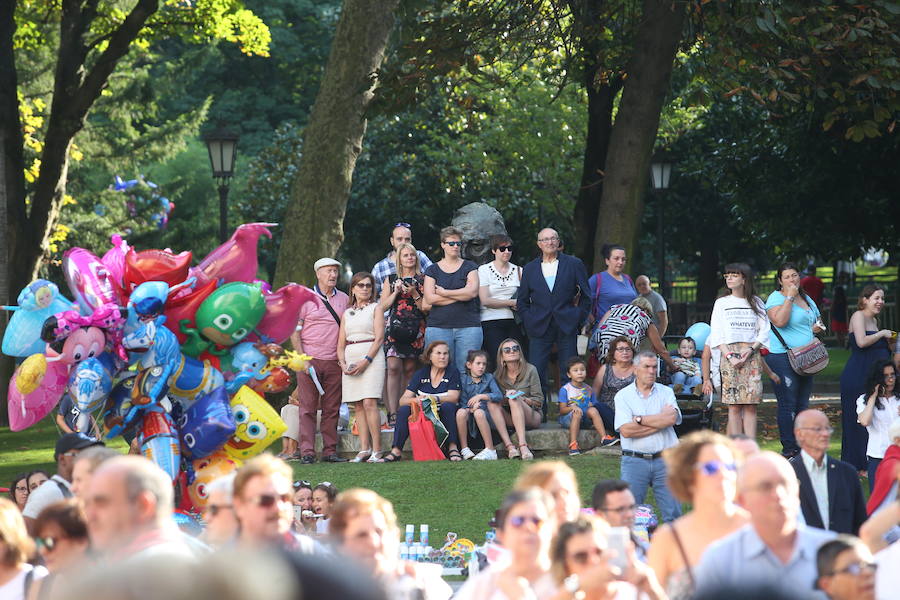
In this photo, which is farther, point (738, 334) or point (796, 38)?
point (796, 38)

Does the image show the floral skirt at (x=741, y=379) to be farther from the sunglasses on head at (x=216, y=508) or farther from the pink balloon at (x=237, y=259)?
the sunglasses on head at (x=216, y=508)

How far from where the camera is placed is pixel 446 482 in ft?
39.0

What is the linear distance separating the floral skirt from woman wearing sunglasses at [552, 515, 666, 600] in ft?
24.4

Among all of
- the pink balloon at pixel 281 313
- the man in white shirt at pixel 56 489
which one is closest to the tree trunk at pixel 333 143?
the pink balloon at pixel 281 313

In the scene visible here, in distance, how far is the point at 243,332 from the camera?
414 inches

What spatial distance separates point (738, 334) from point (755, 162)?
11.6 meters

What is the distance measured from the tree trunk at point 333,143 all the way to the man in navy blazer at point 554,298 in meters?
3.52

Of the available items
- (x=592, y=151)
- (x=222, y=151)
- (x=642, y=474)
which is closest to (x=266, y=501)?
(x=642, y=474)

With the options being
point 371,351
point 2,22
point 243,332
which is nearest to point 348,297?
point 371,351

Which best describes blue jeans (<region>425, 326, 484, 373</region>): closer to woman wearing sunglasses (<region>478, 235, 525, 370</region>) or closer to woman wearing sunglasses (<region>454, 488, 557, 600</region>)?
woman wearing sunglasses (<region>478, 235, 525, 370</region>)

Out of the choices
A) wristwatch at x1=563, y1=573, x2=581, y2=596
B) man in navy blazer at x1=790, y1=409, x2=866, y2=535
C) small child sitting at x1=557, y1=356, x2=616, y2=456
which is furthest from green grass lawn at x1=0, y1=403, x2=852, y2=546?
wristwatch at x1=563, y1=573, x2=581, y2=596

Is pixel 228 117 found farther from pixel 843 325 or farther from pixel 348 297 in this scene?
pixel 348 297

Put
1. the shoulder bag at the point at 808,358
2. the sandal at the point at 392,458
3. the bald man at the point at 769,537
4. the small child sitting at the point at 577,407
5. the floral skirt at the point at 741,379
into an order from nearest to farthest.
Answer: the bald man at the point at 769,537
the floral skirt at the point at 741,379
the shoulder bag at the point at 808,358
the small child sitting at the point at 577,407
the sandal at the point at 392,458

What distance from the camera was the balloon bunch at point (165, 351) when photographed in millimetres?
9938
